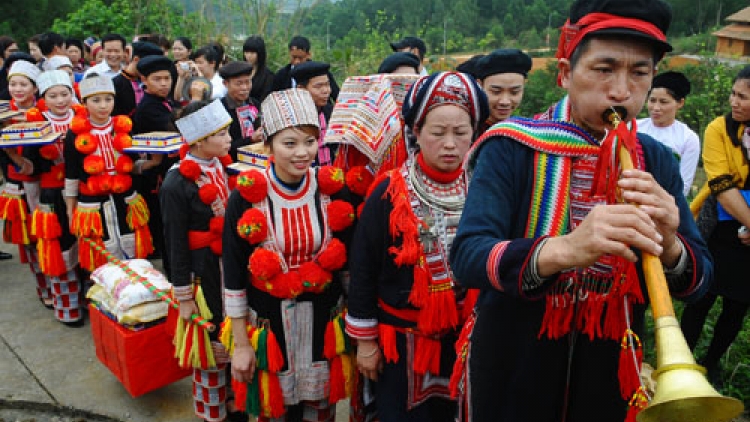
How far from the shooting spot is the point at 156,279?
12.0 feet

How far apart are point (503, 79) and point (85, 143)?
298cm

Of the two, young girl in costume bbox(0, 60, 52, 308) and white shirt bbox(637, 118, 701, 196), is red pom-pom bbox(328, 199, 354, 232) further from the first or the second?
young girl in costume bbox(0, 60, 52, 308)

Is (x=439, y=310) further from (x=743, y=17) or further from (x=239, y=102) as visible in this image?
(x=743, y=17)

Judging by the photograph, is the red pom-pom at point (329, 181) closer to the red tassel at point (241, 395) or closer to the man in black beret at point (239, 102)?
the red tassel at point (241, 395)

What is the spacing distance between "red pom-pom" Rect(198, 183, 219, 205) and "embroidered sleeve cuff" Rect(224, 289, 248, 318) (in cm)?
65

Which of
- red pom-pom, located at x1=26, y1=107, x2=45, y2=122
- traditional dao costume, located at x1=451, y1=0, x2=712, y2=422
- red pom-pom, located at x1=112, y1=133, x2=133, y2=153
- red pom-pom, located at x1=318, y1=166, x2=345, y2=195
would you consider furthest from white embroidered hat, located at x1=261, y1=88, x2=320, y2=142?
red pom-pom, located at x1=26, y1=107, x2=45, y2=122

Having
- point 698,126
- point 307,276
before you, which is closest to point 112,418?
point 307,276

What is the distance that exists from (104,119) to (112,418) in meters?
2.18

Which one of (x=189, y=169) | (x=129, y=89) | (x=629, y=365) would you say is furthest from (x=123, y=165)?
(x=629, y=365)

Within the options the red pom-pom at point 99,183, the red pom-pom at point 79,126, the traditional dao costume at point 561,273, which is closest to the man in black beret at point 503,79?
the traditional dao costume at point 561,273

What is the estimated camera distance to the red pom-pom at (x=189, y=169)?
3.14 metres

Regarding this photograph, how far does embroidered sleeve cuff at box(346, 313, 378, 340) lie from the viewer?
2.51m

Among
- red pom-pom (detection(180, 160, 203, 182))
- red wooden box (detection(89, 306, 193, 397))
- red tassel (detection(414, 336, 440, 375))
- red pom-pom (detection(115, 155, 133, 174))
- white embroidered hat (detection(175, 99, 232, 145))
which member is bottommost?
red wooden box (detection(89, 306, 193, 397))

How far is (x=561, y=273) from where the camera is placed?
4.61ft
